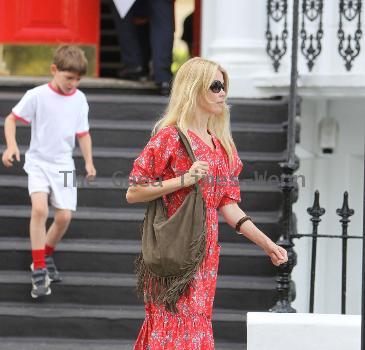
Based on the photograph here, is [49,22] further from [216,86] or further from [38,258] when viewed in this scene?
[216,86]

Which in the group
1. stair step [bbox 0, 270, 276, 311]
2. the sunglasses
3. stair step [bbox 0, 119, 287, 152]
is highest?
the sunglasses

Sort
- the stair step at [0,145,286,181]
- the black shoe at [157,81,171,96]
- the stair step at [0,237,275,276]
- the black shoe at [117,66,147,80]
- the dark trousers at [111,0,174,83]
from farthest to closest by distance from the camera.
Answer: the black shoe at [117,66,147,80] → the dark trousers at [111,0,174,83] → the black shoe at [157,81,171,96] → the stair step at [0,145,286,181] → the stair step at [0,237,275,276]

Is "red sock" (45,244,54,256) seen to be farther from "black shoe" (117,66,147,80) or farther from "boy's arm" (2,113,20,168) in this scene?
"black shoe" (117,66,147,80)

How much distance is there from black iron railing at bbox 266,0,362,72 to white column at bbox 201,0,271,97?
105mm

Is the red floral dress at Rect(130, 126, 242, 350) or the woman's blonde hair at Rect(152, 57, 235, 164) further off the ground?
the woman's blonde hair at Rect(152, 57, 235, 164)

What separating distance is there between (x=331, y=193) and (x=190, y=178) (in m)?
4.33

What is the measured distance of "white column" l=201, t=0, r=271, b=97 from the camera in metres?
9.15

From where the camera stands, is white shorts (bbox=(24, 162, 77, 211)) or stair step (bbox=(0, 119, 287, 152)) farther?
stair step (bbox=(0, 119, 287, 152))

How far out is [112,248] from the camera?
A: 7.76m

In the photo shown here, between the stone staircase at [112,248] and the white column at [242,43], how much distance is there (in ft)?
1.12

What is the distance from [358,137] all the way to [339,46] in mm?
879

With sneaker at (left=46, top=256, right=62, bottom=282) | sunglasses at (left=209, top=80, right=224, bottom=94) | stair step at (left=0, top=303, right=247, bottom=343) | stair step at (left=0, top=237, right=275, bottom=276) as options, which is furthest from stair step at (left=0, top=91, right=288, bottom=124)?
sunglasses at (left=209, top=80, right=224, bottom=94)

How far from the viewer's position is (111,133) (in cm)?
861

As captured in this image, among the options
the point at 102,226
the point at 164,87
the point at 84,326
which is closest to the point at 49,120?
the point at 102,226
